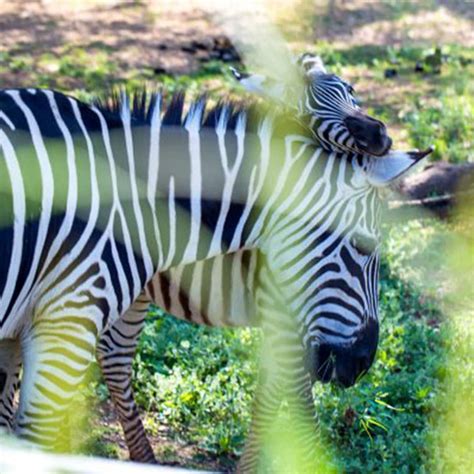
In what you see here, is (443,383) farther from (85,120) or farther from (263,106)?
(85,120)

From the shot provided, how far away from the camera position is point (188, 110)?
4.61 meters

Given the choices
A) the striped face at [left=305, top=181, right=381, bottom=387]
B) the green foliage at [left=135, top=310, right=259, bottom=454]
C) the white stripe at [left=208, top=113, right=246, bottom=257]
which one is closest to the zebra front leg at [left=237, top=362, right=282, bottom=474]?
the green foliage at [left=135, top=310, right=259, bottom=454]

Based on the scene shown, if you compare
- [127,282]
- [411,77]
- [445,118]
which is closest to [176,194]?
[127,282]

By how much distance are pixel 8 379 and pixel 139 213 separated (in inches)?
49.0

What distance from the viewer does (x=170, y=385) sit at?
606 centimetres

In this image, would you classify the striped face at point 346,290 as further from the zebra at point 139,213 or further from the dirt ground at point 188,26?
the dirt ground at point 188,26

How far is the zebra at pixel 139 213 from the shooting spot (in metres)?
4.05

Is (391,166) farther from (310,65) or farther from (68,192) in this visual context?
(68,192)

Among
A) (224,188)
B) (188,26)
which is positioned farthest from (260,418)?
(188,26)

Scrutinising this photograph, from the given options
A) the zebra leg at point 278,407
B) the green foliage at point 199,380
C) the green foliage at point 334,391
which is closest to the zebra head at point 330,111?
the zebra leg at point 278,407

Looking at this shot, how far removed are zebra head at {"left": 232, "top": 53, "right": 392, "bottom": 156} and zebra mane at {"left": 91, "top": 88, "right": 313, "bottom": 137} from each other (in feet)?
0.32

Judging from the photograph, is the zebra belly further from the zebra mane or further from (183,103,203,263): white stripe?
the zebra mane

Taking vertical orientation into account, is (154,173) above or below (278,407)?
above

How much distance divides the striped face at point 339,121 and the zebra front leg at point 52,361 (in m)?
1.37
